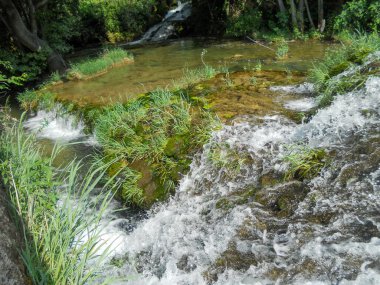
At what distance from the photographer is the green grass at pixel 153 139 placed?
4656 mm

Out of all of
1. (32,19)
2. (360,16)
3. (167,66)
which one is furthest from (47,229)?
(32,19)

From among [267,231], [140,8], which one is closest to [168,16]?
[140,8]

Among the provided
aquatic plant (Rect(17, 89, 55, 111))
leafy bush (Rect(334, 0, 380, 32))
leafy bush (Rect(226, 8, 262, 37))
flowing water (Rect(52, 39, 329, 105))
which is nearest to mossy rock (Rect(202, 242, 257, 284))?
flowing water (Rect(52, 39, 329, 105))

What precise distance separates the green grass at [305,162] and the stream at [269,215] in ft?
0.28

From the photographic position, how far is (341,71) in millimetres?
5836

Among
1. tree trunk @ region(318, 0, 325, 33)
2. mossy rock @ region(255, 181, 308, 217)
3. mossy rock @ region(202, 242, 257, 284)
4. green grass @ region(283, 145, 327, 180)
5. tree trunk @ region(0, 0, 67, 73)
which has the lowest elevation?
mossy rock @ region(202, 242, 257, 284)

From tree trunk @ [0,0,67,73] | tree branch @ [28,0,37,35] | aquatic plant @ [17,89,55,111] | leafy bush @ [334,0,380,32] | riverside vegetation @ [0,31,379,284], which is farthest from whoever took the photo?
tree branch @ [28,0,37,35]

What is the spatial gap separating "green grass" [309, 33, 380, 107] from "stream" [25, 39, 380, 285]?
255 millimetres

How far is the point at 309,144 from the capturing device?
13.9 feet

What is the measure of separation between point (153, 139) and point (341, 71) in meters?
3.31

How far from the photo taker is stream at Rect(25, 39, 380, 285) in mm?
2883

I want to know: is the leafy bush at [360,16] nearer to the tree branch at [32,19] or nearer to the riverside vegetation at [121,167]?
the riverside vegetation at [121,167]

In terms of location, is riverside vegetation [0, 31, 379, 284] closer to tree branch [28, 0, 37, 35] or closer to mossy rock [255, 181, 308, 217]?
mossy rock [255, 181, 308, 217]

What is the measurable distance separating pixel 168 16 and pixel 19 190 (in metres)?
21.9
